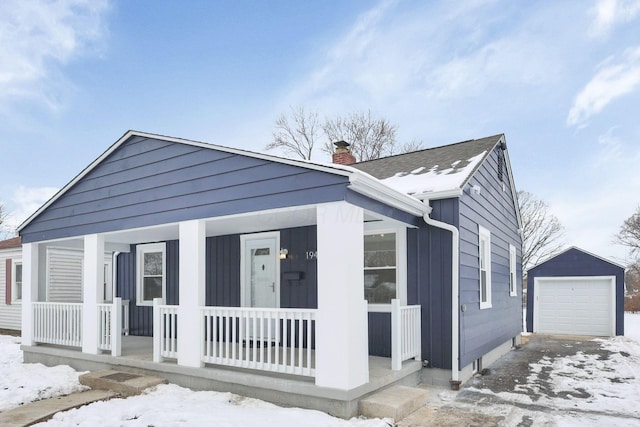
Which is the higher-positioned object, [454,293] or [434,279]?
[434,279]

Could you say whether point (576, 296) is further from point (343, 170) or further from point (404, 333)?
point (343, 170)

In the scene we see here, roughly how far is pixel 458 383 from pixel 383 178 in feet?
12.3

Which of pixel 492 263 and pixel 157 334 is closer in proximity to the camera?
pixel 157 334

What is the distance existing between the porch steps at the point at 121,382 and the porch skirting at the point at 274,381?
0.20 m

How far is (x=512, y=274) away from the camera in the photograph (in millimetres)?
11016

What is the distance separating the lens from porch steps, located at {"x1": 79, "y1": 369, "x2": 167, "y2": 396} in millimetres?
5832

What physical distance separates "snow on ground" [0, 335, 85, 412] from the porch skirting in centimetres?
50

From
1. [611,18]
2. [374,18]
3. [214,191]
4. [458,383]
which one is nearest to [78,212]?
[214,191]

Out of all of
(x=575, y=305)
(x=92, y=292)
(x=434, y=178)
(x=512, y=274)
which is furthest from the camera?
(x=575, y=305)

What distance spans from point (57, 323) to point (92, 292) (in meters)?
1.49

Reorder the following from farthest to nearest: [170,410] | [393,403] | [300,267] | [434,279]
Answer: [300,267], [434,279], [170,410], [393,403]

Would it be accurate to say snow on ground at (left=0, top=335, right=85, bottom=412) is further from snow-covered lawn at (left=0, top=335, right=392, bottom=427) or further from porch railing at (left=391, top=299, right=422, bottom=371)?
porch railing at (left=391, top=299, right=422, bottom=371)

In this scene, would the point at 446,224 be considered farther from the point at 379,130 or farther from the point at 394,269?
the point at 379,130

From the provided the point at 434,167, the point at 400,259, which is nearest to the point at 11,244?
the point at 400,259
